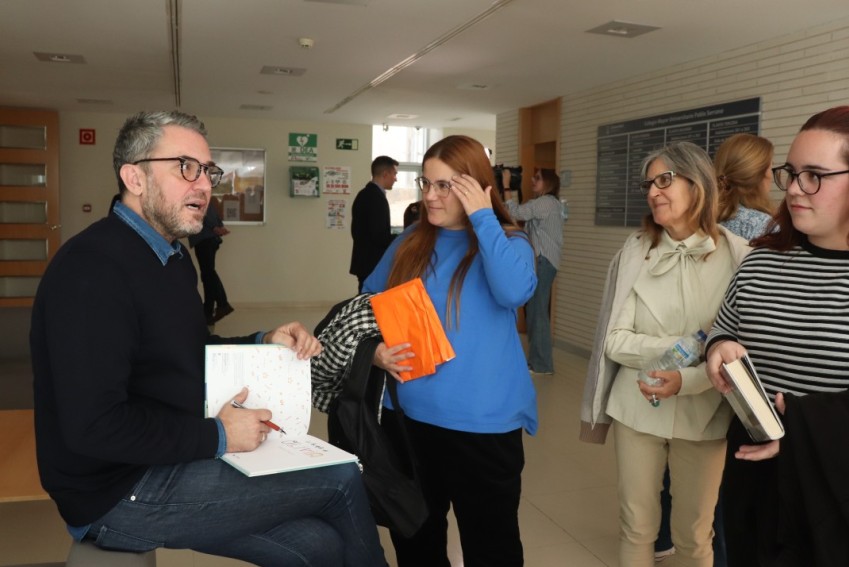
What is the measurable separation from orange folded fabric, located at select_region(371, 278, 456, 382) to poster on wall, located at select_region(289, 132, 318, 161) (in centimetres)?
912

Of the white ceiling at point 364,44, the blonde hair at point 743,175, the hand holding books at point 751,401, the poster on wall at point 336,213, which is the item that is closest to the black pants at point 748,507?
the hand holding books at point 751,401

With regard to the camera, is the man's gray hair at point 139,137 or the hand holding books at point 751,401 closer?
the hand holding books at point 751,401

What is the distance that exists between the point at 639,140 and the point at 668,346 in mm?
4800

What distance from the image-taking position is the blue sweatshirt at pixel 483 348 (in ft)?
6.44

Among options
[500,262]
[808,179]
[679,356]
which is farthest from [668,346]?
[808,179]

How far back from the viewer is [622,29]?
5000mm

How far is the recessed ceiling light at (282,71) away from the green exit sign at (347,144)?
3.91 m

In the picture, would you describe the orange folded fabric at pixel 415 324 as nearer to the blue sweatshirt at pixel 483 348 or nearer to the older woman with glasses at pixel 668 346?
the blue sweatshirt at pixel 483 348

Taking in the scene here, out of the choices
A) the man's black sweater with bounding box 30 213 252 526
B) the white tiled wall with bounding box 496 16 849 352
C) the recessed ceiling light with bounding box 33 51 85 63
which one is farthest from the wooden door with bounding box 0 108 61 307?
the man's black sweater with bounding box 30 213 252 526

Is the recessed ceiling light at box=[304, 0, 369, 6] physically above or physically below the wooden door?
above

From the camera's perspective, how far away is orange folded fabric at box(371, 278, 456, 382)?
1.98 m

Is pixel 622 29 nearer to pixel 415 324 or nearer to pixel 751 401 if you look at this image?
pixel 415 324

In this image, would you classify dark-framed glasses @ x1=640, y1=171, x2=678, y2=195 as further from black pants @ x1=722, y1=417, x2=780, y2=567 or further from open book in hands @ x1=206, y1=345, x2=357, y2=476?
open book in hands @ x1=206, y1=345, x2=357, y2=476

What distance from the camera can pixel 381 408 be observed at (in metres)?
2.11
